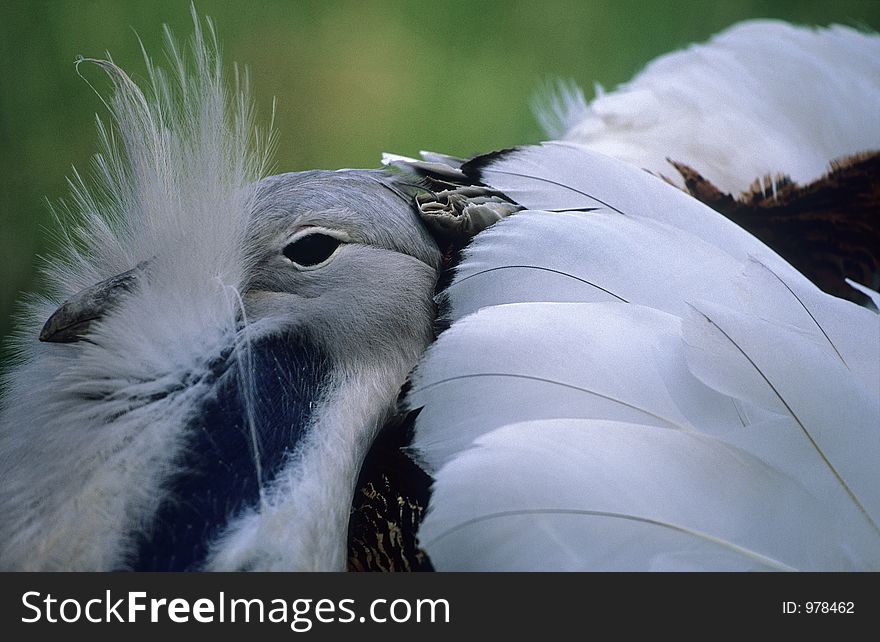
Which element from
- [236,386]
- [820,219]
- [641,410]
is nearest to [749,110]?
[820,219]

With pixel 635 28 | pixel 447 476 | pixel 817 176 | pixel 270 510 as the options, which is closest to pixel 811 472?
pixel 447 476

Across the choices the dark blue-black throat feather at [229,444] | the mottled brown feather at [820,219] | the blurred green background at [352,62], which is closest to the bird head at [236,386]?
the dark blue-black throat feather at [229,444]

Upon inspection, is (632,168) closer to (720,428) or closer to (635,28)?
(720,428)

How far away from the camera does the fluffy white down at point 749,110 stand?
1.32 metres

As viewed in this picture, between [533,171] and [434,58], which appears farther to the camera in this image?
[434,58]

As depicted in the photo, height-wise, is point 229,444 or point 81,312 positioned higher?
point 81,312

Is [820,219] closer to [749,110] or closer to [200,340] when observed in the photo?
[749,110]

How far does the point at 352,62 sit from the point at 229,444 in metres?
1.54

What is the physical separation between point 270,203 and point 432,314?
0.17 m

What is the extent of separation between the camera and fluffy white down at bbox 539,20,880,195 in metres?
1.32

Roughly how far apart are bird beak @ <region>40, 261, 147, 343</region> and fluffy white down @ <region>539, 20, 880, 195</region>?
0.76 metres

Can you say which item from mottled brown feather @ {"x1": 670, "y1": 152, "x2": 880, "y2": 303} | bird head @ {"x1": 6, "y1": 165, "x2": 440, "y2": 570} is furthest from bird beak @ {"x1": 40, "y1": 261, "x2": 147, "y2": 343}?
mottled brown feather @ {"x1": 670, "y1": 152, "x2": 880, "y2": 303}

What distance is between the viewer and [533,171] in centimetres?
85

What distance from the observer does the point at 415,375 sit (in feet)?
2.36
